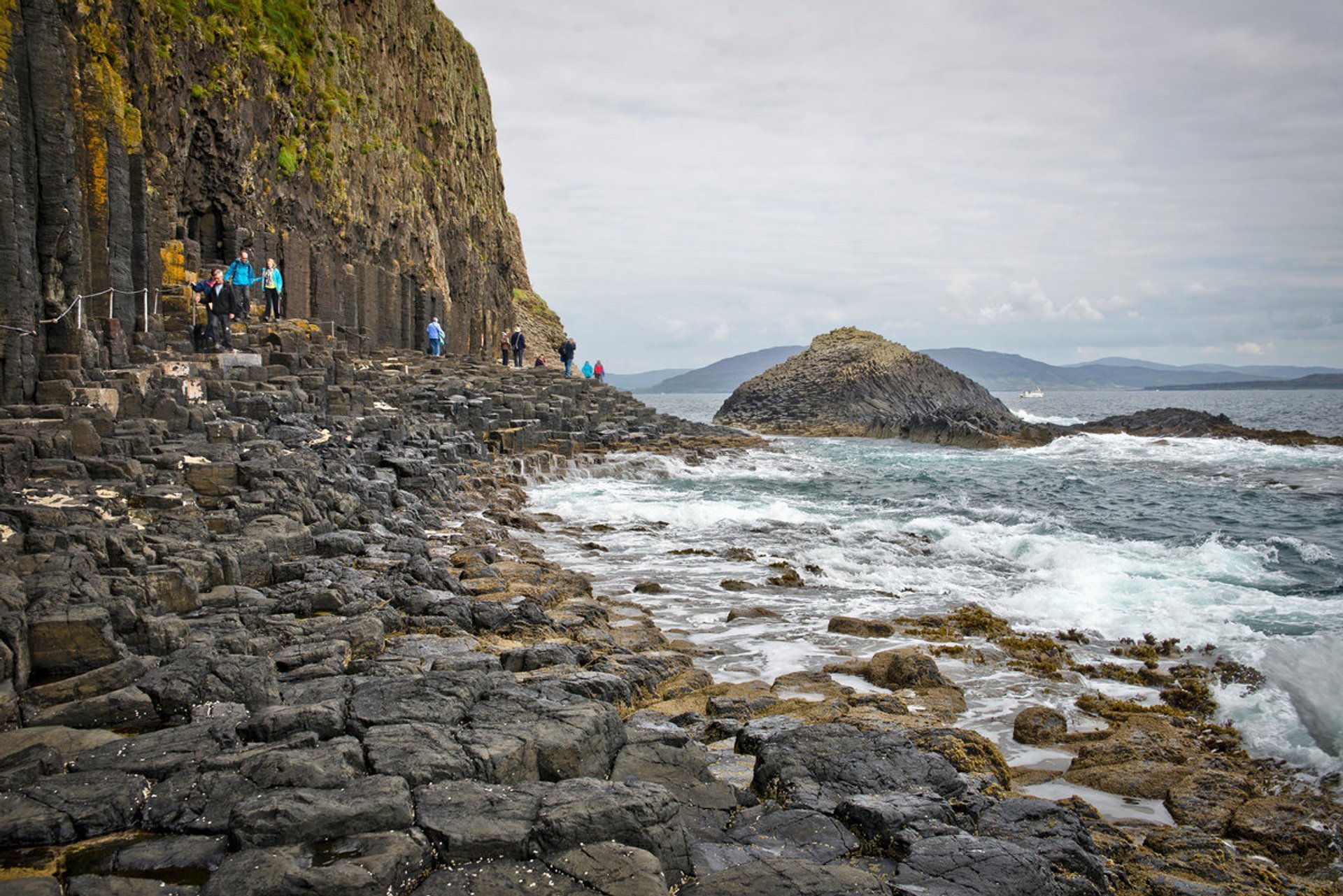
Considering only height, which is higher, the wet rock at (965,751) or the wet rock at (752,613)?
the wet rock at (965,751)

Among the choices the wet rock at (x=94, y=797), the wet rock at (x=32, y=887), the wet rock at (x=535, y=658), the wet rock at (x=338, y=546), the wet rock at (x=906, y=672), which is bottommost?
the wet rock at (x=906, y=672)

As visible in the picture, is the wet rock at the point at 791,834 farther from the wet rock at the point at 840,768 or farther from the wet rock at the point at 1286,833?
the wet rock at the point at 1286,833

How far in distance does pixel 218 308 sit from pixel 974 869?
21.0 metres

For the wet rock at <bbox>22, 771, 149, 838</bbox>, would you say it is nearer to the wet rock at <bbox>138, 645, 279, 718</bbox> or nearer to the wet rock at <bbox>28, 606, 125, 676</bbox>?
the wet rock at <bbox>138, 645, 279, 718</bbox>

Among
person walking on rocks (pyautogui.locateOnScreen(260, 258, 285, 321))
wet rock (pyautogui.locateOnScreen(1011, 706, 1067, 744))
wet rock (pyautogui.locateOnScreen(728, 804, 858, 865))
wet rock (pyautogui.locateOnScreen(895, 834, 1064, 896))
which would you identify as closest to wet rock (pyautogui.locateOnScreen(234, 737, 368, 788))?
wet rock (pyautogui.locateOnScreen(728, 804, 858, 865))

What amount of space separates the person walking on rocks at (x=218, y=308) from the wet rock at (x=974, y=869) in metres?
20.7

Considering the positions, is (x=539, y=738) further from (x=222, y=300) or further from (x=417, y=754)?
(x=222, y=300)

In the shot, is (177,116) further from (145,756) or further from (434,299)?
(145,756)

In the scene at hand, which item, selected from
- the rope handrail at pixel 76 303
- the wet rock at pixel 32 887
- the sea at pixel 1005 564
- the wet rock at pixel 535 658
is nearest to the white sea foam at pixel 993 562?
the sea at pixel 1005 564

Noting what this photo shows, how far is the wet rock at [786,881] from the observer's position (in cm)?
445

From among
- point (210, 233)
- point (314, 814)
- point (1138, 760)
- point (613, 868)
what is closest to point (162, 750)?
point (314, 814)

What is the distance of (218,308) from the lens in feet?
69.8

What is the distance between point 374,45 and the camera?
43156 mm

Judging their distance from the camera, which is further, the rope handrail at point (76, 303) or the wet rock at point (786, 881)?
the rope handrail at point (76, 303)
